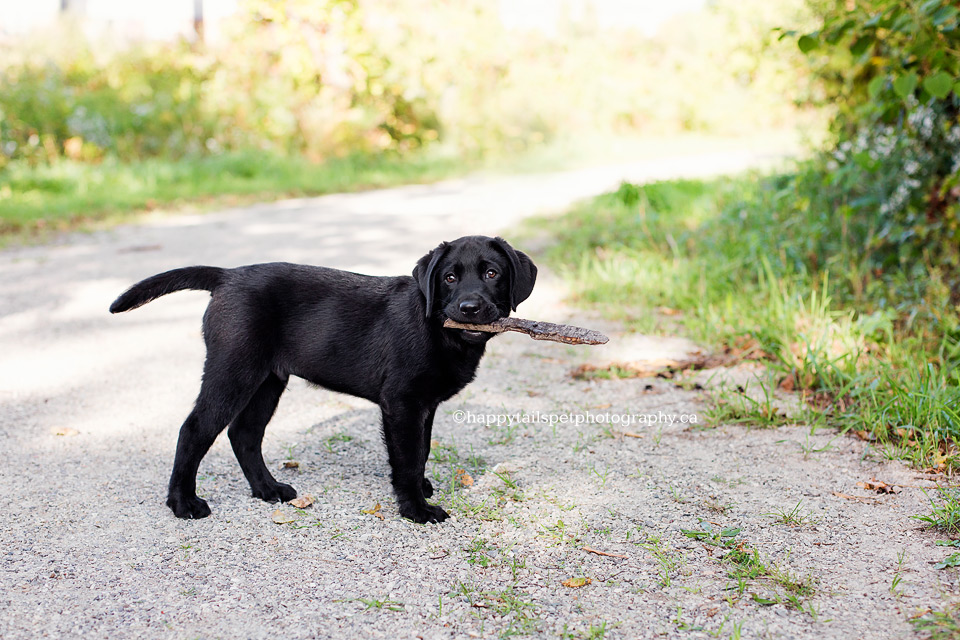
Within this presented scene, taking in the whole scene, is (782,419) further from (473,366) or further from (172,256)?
(172,256)

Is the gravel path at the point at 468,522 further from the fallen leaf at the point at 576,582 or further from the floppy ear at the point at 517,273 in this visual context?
the floppy ear at the point at 517,273

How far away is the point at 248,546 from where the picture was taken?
3064 mm

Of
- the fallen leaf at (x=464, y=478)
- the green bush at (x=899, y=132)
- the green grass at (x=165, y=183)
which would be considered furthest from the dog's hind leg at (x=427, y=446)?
the green grass at (x=165, y=183)

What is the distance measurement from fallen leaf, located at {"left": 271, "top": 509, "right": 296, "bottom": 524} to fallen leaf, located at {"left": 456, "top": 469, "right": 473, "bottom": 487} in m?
0.76

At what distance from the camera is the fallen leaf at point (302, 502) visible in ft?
11.2

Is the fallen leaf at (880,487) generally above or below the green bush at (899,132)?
below

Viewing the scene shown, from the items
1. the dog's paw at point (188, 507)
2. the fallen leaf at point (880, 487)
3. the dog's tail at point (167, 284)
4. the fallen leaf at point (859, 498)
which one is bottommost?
the fallen leaf at point (859, 498)

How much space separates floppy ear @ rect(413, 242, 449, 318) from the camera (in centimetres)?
330

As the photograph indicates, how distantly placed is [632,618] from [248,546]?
1394 millimetres

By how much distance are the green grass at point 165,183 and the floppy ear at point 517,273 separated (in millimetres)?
7737

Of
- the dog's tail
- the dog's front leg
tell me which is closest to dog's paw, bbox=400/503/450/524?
the dog's front leg

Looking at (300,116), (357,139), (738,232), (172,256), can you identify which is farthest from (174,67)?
(738,232)

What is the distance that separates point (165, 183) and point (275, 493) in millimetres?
9741

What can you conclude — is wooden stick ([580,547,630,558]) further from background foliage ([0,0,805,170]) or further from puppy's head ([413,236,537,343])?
background foliage ([0,0,805,170])
